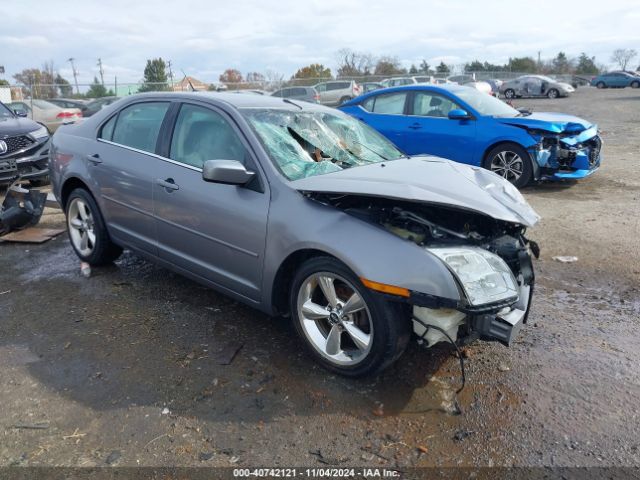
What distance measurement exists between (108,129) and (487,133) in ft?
18.3

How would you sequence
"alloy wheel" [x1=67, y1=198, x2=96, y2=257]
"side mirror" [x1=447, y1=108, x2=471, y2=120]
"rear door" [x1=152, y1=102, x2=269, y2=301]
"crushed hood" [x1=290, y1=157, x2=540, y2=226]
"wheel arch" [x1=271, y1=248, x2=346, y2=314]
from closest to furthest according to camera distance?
"crushed hood" [x1=290, y1=157, x2=540, y2=226], "wheel arch" [x1=271, y1=248, x2=346, y2=314], "rear door" [x1=152, y1=102, x2=269, y2=301], "alloy wheel" [x1=67, y1=198, x2=96, y2=257], "side mirror" [x1=447, y1=108, x2=471, y2=120]

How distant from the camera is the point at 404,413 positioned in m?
2.83

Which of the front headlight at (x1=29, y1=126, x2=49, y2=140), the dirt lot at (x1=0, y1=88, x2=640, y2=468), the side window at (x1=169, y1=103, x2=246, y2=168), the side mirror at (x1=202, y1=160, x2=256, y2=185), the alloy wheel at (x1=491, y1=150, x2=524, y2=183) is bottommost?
the dirt lot at (x1=0, y1=88, x2=640, y2=468)

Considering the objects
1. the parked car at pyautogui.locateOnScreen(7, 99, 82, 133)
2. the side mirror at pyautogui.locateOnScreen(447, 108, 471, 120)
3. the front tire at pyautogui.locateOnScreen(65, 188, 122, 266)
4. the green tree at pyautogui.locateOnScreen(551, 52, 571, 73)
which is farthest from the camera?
the green tree at pyautogui.locateOnScreen(551, 52, 571, 73)

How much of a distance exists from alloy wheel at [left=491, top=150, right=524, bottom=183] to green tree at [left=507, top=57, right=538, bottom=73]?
64.6m

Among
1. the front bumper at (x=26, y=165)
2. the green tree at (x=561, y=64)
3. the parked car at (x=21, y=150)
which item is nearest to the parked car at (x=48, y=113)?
the parked car at (x=21, y=150)

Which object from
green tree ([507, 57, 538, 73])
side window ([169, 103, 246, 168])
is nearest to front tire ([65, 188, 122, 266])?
side window ([169, 103, 246, 168])

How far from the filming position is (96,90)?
87.0 feet

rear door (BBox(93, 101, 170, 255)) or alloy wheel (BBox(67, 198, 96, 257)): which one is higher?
rear door (BBox(93, 101, 170, 255))

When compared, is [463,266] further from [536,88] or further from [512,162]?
[536,88]

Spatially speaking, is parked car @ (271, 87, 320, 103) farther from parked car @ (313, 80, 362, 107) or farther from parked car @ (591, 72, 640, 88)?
parked car @ (591, 72, 640, 88)

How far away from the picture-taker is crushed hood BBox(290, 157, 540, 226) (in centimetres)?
293

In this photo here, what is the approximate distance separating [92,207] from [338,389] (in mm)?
3010

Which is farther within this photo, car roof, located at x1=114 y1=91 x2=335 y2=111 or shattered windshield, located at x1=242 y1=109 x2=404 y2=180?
car roof, located at x1=114 y1=91 x2=335 y2=111
